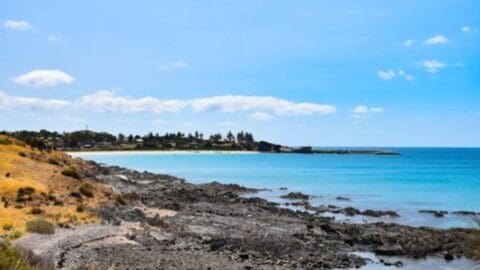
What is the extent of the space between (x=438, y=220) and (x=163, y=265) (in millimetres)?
26894

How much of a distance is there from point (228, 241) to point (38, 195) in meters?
14.4

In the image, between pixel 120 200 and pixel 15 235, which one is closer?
pixel 15 235

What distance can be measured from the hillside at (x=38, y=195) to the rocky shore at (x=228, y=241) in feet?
4.99

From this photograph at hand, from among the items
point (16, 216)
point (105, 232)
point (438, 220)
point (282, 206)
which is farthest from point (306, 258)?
point (282, 206)

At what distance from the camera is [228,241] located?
28.0m

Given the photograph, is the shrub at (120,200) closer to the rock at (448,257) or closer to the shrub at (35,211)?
the shrub at (35,211)

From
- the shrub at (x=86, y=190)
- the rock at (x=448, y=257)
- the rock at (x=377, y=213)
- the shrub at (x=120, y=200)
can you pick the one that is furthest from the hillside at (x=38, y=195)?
the rock at (x=377, y=213)

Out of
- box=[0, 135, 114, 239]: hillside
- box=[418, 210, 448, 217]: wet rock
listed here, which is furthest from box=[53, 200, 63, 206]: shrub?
box=[418, 210, 448, 217]: wet rock

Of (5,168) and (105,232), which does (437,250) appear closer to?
(105,232)

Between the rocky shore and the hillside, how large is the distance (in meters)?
1.52

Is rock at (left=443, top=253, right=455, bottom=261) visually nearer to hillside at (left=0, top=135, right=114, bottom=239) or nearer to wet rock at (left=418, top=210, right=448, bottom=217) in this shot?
hillside at (left=0, top=135, right=114, bottom=239)

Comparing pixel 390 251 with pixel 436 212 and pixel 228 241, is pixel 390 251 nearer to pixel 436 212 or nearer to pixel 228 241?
pixel 228 241

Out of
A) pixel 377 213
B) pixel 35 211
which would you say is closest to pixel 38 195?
pixel 35 211

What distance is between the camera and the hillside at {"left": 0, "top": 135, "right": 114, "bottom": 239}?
28.0 metres
